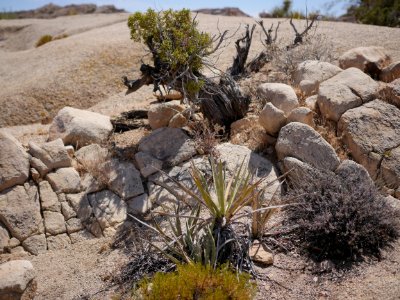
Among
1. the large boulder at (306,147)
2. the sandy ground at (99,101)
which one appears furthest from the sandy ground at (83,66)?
the large boulder at (306,147)

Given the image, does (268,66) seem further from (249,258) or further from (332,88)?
(249,258)

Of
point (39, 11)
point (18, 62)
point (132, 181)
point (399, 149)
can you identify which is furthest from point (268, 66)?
point (39, 11)

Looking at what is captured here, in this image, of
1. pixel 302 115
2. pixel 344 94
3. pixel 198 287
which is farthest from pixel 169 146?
pixel 198 287

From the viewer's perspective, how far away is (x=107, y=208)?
6.08 meters

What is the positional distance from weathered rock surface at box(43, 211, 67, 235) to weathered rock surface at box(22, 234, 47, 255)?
14 cm

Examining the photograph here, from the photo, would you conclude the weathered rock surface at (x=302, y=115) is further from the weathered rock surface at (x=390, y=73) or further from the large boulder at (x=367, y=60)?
the large boulder at (x=367, y=60)

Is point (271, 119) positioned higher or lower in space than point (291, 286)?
higher

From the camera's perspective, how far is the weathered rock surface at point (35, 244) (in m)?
5.70

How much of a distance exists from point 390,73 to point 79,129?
588 centimetres

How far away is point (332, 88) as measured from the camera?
22.9ft

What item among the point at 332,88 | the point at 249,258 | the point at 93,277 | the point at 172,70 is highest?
the point at 172,70

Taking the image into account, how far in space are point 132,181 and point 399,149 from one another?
13.2 feet

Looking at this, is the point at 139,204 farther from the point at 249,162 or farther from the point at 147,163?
the point at 249,162

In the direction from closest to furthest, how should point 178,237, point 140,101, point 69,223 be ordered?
point 178,237 → point 69,223 → point 140,101
